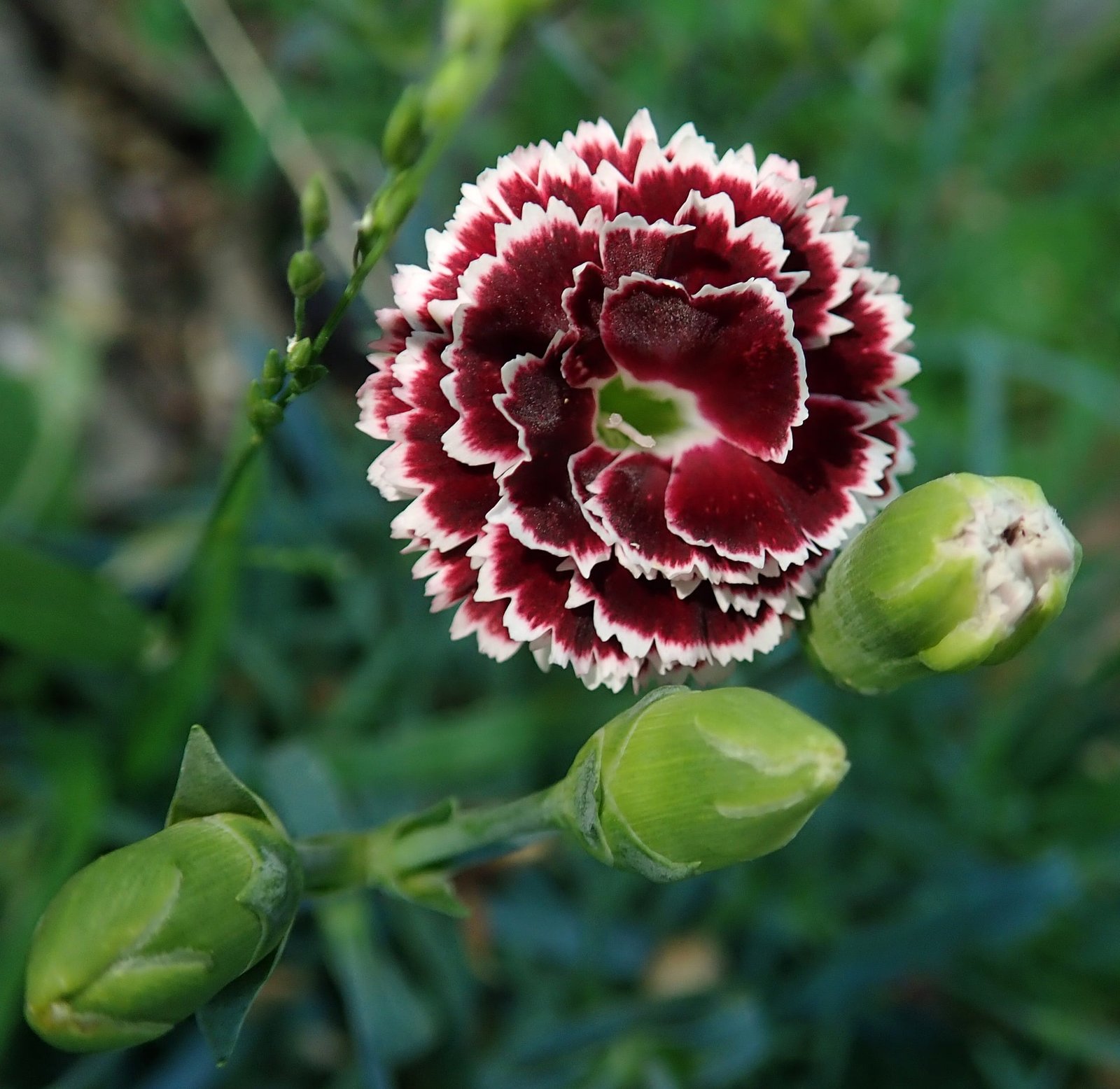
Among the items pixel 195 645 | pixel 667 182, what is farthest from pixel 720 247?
pixel 195 645

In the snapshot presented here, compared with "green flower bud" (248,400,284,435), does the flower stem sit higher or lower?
higher

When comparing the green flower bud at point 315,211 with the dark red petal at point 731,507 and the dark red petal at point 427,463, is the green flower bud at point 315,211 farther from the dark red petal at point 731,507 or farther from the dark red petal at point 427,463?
the dark red petal at point 731,507

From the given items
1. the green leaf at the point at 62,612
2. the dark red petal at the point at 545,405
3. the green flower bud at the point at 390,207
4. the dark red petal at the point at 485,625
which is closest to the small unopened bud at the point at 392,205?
the green flower bud at the point at 390,207

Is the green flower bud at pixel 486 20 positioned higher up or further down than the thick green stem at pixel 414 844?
higher up

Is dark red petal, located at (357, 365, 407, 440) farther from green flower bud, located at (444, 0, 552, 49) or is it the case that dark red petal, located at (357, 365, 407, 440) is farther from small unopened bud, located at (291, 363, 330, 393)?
green flower bud, located at (444, 0, 552, 49)

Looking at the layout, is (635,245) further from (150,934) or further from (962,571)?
(150,934)

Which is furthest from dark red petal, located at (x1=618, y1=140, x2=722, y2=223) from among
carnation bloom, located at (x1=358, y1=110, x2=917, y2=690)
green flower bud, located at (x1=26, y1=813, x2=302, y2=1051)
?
green flower bud, located at (x1=26, y1=813, x2=302, y2=1051)
